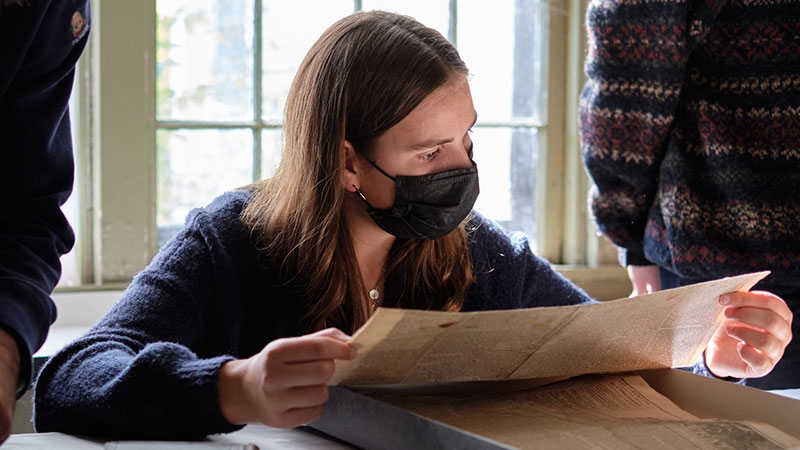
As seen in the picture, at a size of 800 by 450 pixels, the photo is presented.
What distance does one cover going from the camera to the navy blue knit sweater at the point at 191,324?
42.6 inches

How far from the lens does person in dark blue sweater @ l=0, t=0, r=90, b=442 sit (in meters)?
1.07

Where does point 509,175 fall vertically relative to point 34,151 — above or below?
below

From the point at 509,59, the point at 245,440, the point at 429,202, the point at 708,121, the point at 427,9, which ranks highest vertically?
the point at 427,9

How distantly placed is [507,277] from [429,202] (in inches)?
→ 12.7

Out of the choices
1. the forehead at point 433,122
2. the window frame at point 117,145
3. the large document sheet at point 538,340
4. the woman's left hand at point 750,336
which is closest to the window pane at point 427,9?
the window frame at point 117,145

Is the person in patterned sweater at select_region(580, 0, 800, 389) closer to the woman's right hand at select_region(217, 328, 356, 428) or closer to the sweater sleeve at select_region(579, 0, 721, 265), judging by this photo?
the sweater sleeve at select_region(579, 0, 721, 265)

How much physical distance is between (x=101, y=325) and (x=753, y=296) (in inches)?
31.8

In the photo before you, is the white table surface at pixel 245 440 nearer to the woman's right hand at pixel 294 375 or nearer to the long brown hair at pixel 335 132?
the woman's right hand at pixel 294 375

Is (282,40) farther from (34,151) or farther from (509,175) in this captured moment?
(34,151)

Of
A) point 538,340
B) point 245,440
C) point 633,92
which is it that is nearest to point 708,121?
point 633,92

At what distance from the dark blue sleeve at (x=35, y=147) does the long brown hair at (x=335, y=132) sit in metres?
0.38

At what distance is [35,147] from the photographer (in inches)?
43.9

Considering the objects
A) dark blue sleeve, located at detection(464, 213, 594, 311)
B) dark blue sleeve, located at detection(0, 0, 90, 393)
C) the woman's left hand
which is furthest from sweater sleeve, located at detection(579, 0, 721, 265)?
dark blue sleeve, located at detection(0, 0, 90, 393)

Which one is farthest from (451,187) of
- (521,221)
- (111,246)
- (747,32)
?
(521,221)
